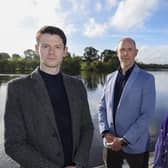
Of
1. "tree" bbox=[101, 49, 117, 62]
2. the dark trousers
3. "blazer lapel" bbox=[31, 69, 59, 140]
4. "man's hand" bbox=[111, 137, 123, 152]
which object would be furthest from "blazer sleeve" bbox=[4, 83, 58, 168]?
"tree" bbox=[101, 49, 117, 62]

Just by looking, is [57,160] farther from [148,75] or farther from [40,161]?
[148,75]

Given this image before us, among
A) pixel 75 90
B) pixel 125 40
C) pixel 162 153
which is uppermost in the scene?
pixel 125 40

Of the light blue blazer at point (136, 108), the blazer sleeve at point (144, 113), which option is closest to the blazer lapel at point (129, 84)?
the light blue blazer at point (136, 108)

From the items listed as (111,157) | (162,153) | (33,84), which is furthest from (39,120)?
(111,157)

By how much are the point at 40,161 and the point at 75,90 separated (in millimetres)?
634

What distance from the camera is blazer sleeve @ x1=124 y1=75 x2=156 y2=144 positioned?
3.55 metres

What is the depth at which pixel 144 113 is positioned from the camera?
3.61 meters

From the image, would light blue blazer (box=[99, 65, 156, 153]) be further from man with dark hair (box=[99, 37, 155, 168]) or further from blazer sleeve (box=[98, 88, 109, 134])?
blazer sleeve (box=[98, 88, 109, 134])

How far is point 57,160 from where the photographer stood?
2.27m

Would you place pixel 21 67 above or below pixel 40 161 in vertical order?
below

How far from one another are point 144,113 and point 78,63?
87514mm

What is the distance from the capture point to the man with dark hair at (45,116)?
2.16 meters

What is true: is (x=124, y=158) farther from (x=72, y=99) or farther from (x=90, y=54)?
(x=90, y=54)

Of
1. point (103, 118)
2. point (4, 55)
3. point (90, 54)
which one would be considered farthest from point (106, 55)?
point (103, 118)
